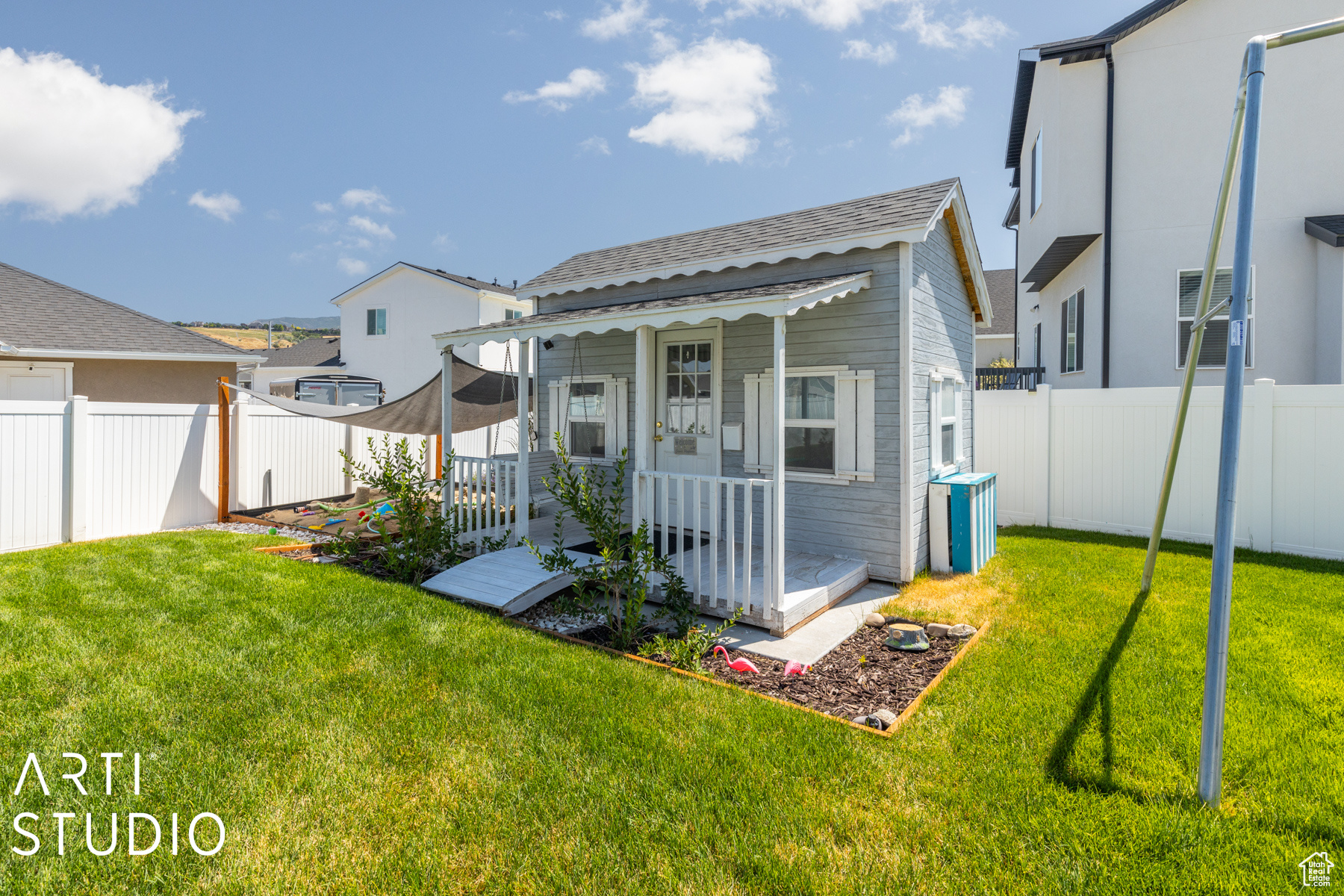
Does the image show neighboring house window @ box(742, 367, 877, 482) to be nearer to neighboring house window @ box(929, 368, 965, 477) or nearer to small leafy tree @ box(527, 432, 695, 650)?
neighboring house window @ box(929, 368, 965, 477)

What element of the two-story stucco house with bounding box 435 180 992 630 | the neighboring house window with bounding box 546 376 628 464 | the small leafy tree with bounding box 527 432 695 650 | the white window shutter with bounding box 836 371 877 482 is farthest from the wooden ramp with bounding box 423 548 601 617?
the white window shutter with bounding box 836 371 877 482

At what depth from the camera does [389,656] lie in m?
4.20

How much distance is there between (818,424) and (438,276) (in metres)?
18.2

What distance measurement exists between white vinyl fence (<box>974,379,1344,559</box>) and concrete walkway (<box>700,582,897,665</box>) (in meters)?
4.16

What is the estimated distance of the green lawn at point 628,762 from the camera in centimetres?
229

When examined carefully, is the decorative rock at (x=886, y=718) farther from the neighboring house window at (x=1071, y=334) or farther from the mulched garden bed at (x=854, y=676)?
the neighboring house window at (x=1071, y=334)

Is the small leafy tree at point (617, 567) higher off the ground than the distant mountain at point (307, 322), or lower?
lower

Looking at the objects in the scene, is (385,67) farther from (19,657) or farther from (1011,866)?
(1011,866)

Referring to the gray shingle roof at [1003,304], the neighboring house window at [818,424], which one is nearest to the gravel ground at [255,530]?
the neighboring house window at [818,424]

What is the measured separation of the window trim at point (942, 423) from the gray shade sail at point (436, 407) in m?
5.16

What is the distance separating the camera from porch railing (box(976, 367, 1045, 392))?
12.9 meters

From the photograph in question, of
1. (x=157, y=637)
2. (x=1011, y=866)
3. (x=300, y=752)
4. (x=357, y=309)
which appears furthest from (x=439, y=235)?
(x=1011, y=866)

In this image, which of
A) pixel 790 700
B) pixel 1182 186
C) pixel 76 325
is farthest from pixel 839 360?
pixel 76 325

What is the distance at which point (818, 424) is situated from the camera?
6.29 metres
